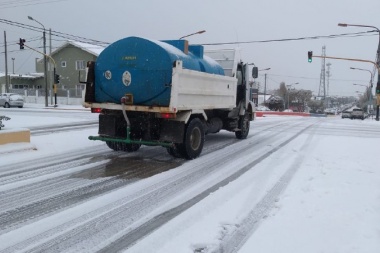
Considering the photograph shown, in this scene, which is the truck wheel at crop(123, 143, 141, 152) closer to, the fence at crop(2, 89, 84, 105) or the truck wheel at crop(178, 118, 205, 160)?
the truck wheel at crop(178, 118, 205, 160)

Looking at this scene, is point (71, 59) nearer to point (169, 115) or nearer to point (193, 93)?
point (193, 93)

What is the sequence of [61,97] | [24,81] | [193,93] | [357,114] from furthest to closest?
[24,81], [357,114], [61,97], [193,93]

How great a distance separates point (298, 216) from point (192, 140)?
4515mm

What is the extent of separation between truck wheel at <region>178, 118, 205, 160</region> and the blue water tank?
3.19ft

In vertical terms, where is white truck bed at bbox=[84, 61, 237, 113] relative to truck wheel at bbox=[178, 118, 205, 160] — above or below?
above

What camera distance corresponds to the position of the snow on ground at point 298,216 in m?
4.05

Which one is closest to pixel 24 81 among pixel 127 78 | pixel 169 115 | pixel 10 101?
pixel 10 101

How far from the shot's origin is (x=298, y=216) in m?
4.91

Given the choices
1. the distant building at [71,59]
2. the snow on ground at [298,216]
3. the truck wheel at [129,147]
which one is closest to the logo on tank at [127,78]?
the truck wheel at [129,147]

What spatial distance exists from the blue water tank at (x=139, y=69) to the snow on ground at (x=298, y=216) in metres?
2.66

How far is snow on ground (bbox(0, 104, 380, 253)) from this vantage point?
13.3 feet

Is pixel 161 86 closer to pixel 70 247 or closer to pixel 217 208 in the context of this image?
pixel 217 208

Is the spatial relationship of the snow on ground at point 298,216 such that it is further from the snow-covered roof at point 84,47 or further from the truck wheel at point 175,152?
the snow-covered roof at point 84,47

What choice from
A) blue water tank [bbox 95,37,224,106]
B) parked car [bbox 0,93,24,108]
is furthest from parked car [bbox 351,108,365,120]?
blue water tank [bbox 95,37,224,106]
